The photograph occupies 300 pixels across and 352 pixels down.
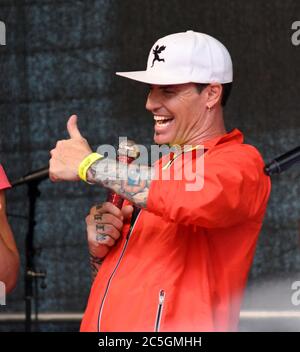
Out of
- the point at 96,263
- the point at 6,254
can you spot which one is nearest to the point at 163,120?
the point at 96,263

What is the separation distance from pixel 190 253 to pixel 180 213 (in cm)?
19

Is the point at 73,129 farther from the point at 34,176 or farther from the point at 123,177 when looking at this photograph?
the point at 34,176

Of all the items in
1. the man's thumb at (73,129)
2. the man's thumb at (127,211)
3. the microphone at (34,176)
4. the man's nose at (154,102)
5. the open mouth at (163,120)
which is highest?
the man's nose at (154,102)

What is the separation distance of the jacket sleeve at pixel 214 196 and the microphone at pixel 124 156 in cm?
23

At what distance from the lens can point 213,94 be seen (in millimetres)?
2408

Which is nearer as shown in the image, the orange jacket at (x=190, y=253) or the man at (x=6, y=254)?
the orange jacket at (x=190, y=253)

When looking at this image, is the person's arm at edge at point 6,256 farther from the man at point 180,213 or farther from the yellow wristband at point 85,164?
the yellow wristband at point 85,164

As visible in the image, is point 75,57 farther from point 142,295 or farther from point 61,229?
point 142,295

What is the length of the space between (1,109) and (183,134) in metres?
2.06

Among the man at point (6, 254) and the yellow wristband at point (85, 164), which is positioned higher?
the yellow wristband at point (85, 164)

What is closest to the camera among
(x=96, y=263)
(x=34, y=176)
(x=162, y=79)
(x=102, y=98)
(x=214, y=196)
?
(x=214, y=196)

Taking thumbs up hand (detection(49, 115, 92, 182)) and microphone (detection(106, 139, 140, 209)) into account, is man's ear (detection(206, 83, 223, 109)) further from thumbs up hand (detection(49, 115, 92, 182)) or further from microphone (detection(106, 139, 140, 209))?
thumbs up hand (detection(49, 115, 92, 182))

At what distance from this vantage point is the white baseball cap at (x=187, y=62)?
2357 millimetres

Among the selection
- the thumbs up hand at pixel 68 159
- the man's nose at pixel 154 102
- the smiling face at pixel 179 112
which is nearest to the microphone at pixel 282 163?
the smiling face at pixel 179 112
